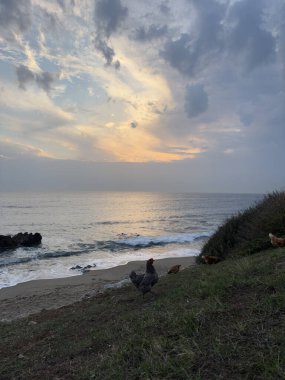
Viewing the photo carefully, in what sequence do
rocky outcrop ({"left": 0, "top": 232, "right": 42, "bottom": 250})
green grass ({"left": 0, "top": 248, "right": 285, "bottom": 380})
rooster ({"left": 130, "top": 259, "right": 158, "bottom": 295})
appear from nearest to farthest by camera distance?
1. green grass ({"left": 0, "top": 248, "right": 285, "bottom": 380})
2. rooster ({"left": 130, "top": 259, "right": 158, "bottom": 295})
3. rocky outcrop ({"left": 0, "top": 232, "right": 42, "bottom": 250})

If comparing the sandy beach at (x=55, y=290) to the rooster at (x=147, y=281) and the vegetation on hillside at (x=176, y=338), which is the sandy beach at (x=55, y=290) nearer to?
the rooster at (x=147, y=281)

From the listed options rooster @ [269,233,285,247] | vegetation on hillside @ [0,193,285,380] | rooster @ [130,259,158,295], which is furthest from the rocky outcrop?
rooster @ [269,233,285,247]

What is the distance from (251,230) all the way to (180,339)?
8.74 meters

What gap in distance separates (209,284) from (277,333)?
269 centimetres

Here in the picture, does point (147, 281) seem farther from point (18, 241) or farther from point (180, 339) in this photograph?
point (18, 241)

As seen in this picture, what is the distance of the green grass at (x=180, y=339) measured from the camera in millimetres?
3705

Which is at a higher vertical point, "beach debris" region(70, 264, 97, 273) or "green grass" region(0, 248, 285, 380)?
"green grass" region(0, 248, 285, 380)

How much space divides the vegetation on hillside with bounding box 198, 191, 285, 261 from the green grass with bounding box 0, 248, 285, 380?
427 cm

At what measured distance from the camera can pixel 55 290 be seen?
54.0ft

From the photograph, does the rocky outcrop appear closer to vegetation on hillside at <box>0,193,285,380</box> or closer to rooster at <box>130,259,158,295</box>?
vegetation on hillside at <box>0,193,285,380</box>

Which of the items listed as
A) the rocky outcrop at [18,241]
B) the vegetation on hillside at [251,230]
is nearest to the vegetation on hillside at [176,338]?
the vegetation on hillside at [251,230]

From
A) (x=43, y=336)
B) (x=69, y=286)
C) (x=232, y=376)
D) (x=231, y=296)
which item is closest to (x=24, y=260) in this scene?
(x=69, y=286)

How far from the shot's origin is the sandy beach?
13.4 m

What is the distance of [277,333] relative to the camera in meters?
4.02
